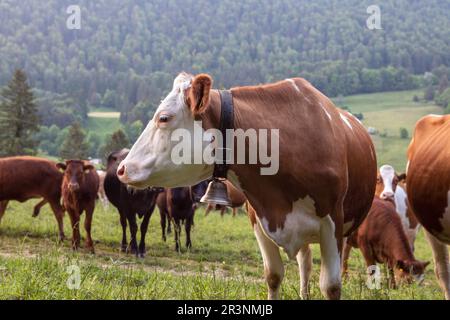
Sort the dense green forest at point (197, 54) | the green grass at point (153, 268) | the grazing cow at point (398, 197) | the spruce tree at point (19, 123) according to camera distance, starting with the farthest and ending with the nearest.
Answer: the dense green forest at point (197, 54), the spruce tree at point (19, 123), the grazing cow at point (398, 197), the green grass at point (153, 268)

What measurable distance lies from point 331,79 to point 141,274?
116 m

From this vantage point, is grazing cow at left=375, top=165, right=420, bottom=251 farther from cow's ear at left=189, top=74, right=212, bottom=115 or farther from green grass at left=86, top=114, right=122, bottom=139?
green grass at left=86, top=114, right=122, bottom=139

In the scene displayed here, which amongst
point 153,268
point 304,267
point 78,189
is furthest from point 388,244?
point 78,189

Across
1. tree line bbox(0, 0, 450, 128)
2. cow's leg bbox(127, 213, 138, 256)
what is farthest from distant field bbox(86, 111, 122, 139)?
cow's leg bbox(127, 213, 138, 256)

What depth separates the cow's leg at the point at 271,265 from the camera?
4.76 meters

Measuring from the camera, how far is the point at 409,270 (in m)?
8.09

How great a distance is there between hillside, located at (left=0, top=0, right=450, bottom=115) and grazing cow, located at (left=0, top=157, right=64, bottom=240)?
103 metres

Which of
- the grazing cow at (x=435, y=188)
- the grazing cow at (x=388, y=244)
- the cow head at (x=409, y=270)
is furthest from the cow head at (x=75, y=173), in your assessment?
the grazing cow at (x=435, y=188)

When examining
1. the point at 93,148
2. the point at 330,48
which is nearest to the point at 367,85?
the point at 330,48

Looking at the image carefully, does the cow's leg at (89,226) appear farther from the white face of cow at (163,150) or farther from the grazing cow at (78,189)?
the white face of cow at (163,150)

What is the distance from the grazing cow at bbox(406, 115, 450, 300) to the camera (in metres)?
5.45

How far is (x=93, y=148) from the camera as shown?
309 ft

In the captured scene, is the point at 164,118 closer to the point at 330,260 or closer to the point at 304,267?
the point at 330,260

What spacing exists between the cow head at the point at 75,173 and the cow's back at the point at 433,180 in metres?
6.53
